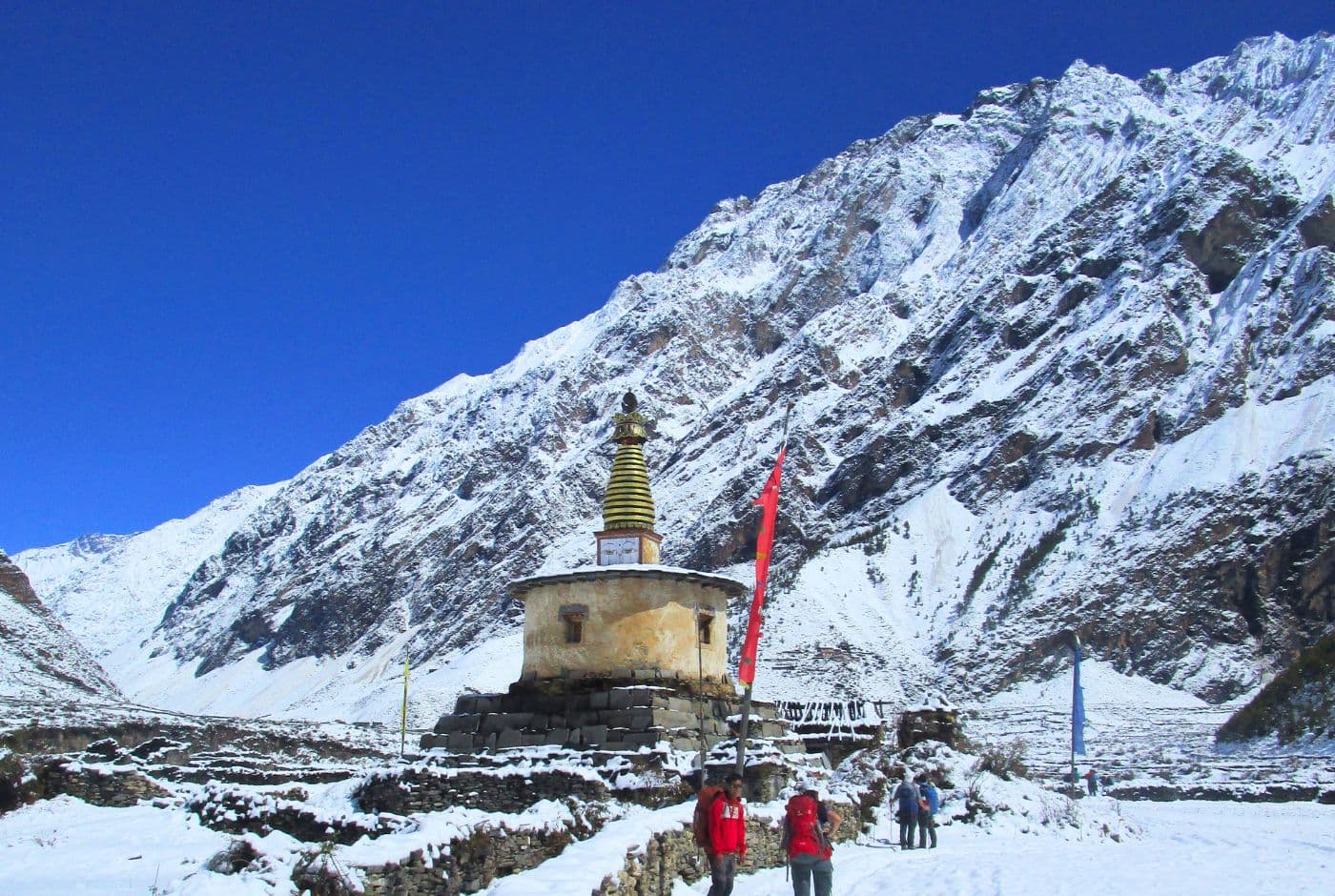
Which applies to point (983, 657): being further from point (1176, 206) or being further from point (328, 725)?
point (1176, 206)

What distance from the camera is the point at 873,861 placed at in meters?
15.0

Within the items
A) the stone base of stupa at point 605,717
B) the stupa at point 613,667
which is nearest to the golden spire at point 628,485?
the stupa at point 613,667

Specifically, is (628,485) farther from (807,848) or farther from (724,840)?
(724,840)

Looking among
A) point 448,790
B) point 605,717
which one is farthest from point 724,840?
point 605,717

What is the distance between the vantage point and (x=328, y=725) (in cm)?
4988

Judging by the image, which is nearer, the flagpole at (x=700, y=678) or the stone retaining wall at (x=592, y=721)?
the stone retaining wall at (x=592, y=721)

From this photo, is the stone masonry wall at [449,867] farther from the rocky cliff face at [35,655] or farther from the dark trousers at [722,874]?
the rocky cliff face at [35,655]

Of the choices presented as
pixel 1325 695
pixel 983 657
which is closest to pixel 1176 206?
pixel 983 657

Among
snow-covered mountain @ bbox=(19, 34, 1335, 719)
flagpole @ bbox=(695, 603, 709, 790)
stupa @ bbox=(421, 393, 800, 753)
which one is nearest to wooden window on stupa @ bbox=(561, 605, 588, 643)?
stupa @ bbox=(421, 393, 800, 753)

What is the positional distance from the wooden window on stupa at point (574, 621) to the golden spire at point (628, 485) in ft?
7.34

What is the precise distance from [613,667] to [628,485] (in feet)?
14.7

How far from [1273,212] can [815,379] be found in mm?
44691

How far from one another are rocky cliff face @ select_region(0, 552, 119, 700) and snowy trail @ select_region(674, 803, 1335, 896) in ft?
126

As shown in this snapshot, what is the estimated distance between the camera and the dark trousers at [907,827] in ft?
54.5
